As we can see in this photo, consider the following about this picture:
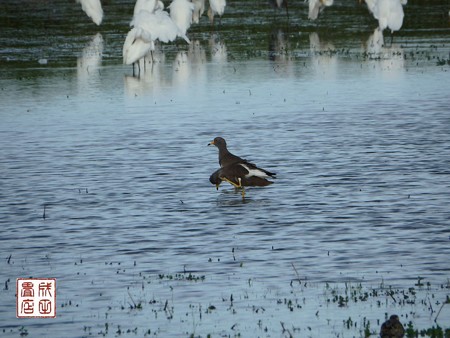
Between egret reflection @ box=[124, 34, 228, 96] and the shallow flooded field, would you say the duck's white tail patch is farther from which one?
egret reflection @ box=[124, 34, 228, 96]

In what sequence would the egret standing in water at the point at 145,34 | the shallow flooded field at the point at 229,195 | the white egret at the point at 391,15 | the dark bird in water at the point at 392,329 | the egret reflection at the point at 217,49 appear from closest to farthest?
the dark bird in water at the point at 392,329 → the shallow flooded field at the point at 229,195 → the egret standing in water at the point at 145,34 → the egret reflection at the point at 217,49 → the white egret at the point at 391,15

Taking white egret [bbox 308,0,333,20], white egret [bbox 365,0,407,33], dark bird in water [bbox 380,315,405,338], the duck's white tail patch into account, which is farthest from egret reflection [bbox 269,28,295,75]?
dark bird in water [bbox 380,315,405,338]

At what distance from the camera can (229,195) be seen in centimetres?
1534

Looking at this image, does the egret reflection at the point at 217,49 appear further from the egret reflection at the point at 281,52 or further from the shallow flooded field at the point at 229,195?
the egret reflection at the point at 281,52

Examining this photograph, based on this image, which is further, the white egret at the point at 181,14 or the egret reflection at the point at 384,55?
the white egret at the point at 181,14

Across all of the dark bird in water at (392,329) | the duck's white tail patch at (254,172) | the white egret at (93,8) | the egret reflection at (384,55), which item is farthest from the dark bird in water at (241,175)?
the white egret at (93,8)

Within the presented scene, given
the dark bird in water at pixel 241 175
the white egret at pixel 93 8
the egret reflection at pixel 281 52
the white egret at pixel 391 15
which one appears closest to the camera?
the dark bird in water at pixel 241 175

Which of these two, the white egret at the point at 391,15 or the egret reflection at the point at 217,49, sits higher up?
the white egret at the point at 391,15

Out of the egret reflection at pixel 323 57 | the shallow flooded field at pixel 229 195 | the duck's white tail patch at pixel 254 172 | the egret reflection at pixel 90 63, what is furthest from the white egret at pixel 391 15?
the duck's white tail patch at pixel 254 172

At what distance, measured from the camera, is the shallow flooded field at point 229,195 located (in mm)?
10102

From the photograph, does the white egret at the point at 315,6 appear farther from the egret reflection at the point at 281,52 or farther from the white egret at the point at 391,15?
the white egret at the point at 391,15

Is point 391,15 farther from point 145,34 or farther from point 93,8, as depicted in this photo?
point 93,8

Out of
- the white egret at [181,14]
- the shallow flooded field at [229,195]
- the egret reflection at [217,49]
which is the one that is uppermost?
the white egret at [181,14]

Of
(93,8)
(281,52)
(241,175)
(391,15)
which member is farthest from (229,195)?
(93,8)
